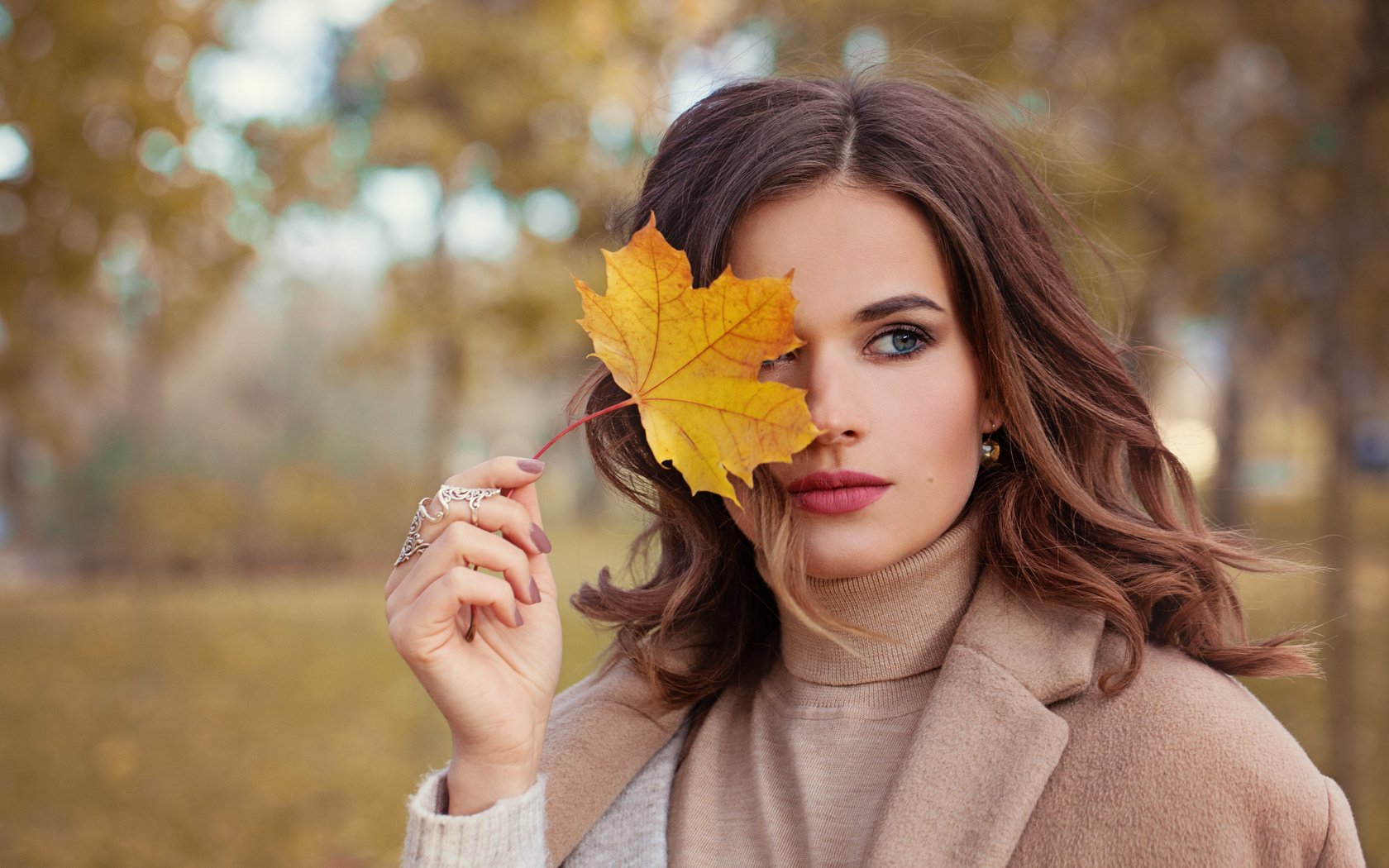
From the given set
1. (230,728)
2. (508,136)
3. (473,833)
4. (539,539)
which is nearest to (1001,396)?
(539,539)

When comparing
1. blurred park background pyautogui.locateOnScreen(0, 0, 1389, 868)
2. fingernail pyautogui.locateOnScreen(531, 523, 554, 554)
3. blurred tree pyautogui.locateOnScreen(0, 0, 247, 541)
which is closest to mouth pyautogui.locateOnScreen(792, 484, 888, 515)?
fingernail pyautogui.locateOnScreen(531, 523, 554, 554)

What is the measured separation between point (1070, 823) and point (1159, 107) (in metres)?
6.14

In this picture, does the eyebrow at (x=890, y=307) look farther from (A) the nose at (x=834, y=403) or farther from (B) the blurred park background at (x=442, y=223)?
(B) the blurred park background at (x=442, y=223)

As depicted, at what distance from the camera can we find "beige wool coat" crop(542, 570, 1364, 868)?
4.98ft

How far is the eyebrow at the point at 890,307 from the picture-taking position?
1732 millimetres

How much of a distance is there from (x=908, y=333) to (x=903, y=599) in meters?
0.45

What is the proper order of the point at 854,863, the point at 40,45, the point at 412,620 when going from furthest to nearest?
1. the point at 40,45
2. the point at 854,863
3. the point at 412,620

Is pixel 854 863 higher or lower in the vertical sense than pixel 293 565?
lower

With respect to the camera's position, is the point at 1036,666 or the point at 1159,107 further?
the point at 1159,107

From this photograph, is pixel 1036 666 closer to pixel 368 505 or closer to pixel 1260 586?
pixel 1260 586

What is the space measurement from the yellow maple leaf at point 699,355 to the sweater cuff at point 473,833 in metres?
0.61

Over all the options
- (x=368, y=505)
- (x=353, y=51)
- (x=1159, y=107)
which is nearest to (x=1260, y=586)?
(x=1159, y=107)

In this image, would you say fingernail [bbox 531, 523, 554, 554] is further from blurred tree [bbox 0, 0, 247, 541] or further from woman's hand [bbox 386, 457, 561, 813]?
blurred tree [bbox 0, 0, 247, 541]

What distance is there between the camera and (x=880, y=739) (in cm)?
192
